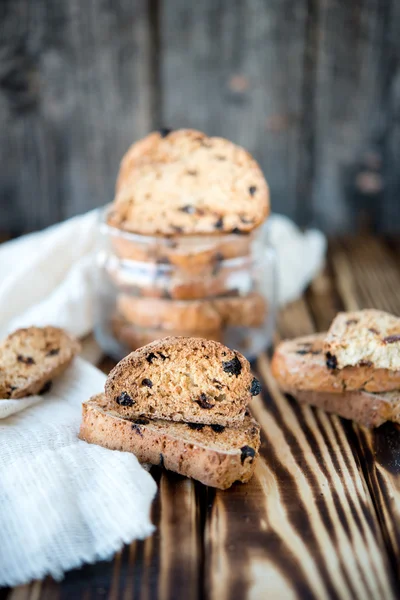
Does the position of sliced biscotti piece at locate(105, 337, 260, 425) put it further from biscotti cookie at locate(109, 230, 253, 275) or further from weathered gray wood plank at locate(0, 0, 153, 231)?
weathered gray wood plank at locate(0, 0, 153, 231)

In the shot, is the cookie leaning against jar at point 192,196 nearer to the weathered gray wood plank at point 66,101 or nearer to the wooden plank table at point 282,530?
the wooden plank table at point 282,530

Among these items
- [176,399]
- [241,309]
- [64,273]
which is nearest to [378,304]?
[241,309]

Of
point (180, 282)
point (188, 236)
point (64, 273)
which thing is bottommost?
point (64, 273)

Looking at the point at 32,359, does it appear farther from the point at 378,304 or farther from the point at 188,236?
the point at 378,304

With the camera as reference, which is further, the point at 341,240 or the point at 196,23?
the point at 341,240

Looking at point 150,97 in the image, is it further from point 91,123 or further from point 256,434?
point 256,434

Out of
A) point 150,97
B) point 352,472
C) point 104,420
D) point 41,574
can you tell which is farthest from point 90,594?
point 150,97

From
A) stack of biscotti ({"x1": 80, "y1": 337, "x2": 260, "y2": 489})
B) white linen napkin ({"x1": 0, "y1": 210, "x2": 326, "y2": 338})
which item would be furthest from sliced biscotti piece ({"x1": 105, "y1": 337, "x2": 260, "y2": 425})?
white linen napkin ({"x1": 0, "y1": 210, "x2": 326, "y2": 338})
